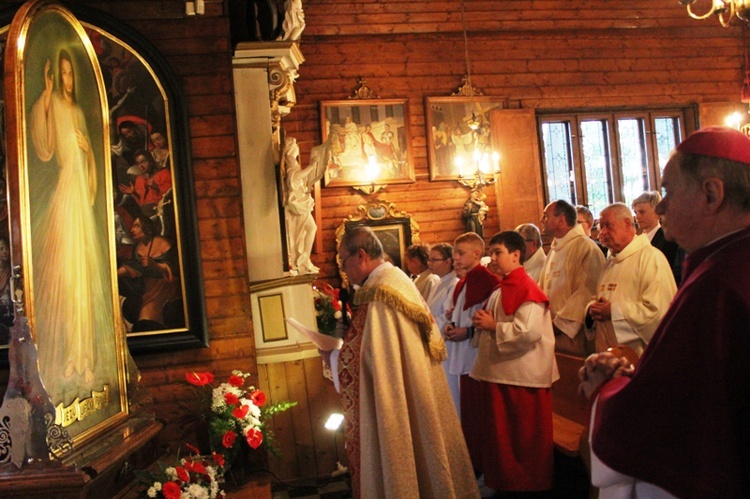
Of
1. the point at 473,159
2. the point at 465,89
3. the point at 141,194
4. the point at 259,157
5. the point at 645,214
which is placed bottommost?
the point at 645,214

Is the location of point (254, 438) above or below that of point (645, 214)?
below

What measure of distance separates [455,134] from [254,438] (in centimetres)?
815

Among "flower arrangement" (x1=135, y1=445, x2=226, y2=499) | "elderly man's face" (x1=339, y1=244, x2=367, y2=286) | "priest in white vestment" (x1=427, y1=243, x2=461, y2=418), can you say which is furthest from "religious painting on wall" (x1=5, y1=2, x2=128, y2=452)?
"priest in white vestment" (x1=427, y1=243, x2=461, y2=418)

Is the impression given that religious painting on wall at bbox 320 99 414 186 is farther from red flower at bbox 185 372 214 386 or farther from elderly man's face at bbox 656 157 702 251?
elderly man's face at bbox 656 157 702 251

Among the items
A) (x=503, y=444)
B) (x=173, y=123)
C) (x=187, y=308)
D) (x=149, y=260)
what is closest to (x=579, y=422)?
(x=503, y=444)

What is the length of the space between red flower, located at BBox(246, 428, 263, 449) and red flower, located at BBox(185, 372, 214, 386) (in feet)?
1.53

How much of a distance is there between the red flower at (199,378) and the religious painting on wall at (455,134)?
740 centimetres

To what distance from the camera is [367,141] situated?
1192cm

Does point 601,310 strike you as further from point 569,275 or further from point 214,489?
point 214,489

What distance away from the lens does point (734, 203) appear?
5.96ft

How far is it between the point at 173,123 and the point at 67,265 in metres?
2.46

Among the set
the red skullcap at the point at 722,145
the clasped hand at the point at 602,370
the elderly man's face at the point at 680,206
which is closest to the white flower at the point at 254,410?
the clasped hand at the point at 602,370

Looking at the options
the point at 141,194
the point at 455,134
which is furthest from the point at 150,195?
the point at 455,134

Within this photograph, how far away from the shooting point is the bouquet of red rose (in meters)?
→ 5.10
